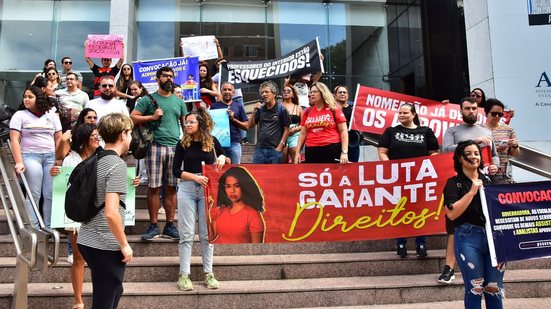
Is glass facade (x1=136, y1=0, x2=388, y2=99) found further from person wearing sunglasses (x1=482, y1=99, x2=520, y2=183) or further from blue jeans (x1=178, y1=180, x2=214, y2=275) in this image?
blue jeans (x1=178, y1=180, x2=214, y2=275)

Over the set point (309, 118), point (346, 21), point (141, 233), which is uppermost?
point (346, 21)

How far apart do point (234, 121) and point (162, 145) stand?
61.4 inches

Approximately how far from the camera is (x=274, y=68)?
885 centimetres

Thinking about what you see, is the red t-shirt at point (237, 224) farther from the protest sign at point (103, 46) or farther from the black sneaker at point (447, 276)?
the protest sign at point (103, 46)

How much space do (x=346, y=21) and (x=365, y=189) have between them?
11169 millimetres

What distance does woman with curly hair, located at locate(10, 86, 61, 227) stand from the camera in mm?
5184

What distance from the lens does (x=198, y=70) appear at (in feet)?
28.1

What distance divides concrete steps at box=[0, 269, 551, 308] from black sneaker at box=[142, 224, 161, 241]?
626 millimetres

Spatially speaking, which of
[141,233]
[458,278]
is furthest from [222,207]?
[458,278]

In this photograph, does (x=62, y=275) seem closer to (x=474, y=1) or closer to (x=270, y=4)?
(x=474, y=1)

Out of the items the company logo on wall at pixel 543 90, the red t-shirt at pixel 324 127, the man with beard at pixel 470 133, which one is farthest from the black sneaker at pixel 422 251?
the company logo on wall at pixel 543 90

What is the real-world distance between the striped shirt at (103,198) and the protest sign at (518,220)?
2893 millimetres

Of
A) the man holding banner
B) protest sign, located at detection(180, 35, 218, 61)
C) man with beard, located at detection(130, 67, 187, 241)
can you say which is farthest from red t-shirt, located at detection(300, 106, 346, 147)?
protest sign, located at detection(180, 35, 218, 61)

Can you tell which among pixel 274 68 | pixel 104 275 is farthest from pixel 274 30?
pixel 104 275
